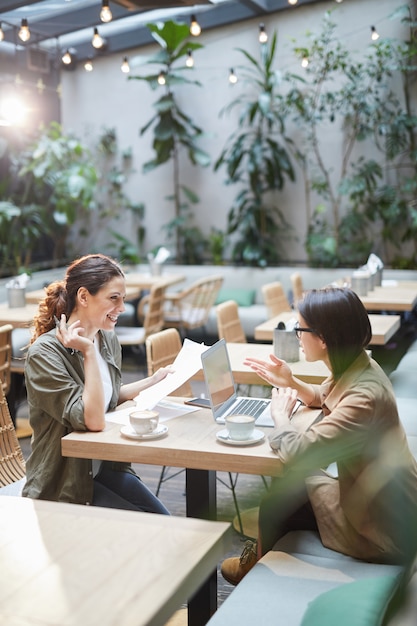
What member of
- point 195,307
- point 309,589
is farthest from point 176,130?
point 309,589

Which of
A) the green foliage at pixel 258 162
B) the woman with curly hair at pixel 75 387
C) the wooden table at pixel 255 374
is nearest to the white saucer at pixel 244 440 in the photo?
the woman with curly hair at pixel 75 387

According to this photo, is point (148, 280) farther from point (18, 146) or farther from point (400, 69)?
point (400, 69)

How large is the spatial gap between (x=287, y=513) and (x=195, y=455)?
37cm

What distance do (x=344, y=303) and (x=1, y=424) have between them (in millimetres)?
1529

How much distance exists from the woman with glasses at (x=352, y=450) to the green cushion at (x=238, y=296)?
19.7ft

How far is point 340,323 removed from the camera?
2330 mm

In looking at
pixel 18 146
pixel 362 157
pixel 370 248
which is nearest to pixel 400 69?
pixel 362 157

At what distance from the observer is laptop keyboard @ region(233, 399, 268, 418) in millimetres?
2892

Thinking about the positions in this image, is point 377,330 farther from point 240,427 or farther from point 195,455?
point 195,455

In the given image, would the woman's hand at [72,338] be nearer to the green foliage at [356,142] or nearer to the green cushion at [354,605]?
the green cushion at [354,605]

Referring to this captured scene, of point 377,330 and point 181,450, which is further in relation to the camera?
point 377,330

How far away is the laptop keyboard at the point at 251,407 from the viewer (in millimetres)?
2892

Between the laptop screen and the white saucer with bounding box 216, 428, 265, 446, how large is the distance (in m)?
0.20

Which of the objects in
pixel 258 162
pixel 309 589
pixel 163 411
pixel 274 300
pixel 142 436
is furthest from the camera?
pixel 258 162
